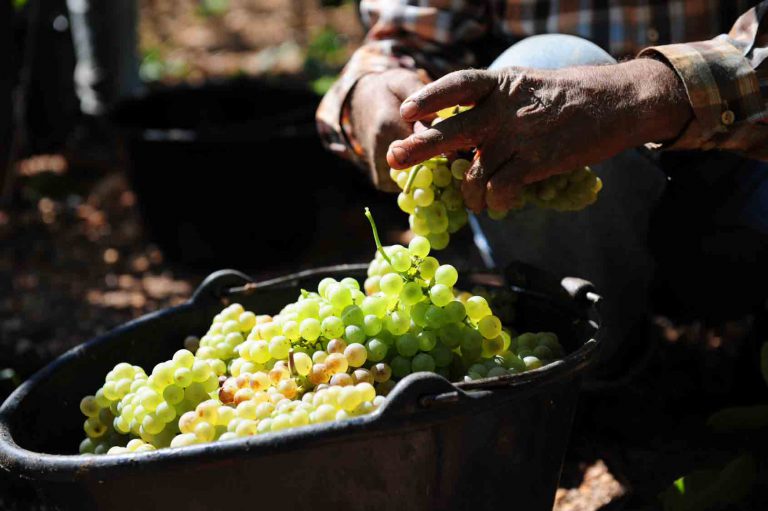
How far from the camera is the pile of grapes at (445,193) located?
170cm

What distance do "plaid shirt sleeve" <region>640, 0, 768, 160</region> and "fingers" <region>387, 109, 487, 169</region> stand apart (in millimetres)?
429

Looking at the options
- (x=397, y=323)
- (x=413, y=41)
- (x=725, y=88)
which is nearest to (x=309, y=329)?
(x=397, y=323)

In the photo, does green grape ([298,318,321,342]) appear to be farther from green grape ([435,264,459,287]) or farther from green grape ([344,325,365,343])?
green grape ([435,264,459,287])

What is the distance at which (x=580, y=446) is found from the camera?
7.29ft

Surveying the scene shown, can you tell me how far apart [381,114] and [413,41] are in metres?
0.52

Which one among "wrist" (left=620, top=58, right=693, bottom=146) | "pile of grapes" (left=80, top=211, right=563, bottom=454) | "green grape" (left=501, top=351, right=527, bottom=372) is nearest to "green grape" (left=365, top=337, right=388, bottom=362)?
"pile of grapes" (left=80, top=211, right=563, bottom=454)

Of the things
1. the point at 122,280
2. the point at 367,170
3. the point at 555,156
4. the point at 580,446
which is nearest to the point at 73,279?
the point at 122,280

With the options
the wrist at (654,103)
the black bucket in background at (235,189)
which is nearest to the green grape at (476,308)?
the wrist at (654,103)

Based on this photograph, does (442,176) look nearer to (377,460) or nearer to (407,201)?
(407,201)

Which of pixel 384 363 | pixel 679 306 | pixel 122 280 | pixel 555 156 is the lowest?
pixel 122 280

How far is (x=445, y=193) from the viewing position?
172 cm

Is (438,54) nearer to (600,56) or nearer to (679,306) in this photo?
(600,56)

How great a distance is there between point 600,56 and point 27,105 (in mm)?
3675

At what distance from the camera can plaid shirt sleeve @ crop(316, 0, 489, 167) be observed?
7.35 ft
